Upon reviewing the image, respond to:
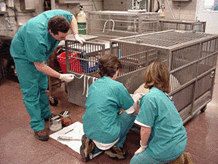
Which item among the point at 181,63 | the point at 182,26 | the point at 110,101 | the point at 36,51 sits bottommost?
the point at 110,101

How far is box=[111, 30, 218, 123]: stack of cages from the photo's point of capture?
7.15 feet

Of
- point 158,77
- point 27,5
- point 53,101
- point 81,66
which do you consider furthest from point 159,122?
point 27,5

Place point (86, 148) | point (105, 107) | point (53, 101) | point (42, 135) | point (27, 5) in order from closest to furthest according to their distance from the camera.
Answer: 1. point (105, 107)
2. point (86, 148)
3. point (42, 135)
4. point (53, 101)
5. point (27, 5)

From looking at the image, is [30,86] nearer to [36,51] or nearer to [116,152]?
[36,51]

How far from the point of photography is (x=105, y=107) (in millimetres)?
1802

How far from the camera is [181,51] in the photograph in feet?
7.26

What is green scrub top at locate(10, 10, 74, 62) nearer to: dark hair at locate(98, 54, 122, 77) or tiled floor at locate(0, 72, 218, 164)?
dark hair at locate(98, 54, 122, 77)

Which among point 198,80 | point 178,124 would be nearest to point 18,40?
point 178,124

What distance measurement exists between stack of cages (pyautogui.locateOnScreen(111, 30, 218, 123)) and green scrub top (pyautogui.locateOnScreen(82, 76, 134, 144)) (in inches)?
20.8

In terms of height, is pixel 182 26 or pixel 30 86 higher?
pixel 182 26

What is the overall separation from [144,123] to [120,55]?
1.27 meters

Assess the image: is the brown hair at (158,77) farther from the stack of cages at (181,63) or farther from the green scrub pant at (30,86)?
the green scrub pant at (30,86)

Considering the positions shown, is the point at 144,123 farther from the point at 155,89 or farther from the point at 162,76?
the point at 162,76

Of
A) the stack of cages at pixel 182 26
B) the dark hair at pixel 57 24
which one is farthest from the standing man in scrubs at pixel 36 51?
the stack of cages at pixel 182 26
